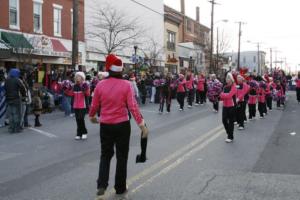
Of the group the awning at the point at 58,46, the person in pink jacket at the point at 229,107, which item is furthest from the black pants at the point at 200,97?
the person in pink jacket at the point at 229,107

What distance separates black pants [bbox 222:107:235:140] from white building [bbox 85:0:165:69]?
2315 cm

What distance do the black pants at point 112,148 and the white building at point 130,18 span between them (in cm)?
2831

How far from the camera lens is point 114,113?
6.47 meters

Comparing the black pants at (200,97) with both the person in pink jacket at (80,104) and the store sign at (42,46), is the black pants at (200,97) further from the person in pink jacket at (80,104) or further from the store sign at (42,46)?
the person in pink jacket at (80,104)

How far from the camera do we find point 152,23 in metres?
48.8

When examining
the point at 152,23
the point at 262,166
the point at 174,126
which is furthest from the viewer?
the point at 152,23

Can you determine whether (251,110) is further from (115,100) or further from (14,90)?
(115,100)

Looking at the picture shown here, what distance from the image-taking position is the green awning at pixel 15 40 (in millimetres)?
24812

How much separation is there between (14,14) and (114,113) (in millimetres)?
22047

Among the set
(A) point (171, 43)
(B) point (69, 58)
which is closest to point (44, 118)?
(B) point (69, 58)

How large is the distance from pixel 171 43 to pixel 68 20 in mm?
24003

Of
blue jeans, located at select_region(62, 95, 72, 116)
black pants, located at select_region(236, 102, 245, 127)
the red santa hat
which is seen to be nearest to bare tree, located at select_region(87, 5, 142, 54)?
blue jeans, located at select_region(62, 95, 72, 116)

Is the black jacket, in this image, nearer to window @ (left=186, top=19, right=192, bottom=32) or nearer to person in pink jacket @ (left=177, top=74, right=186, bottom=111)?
person in pink jacket @ (left=177, top=74, right=186, bottom=111)

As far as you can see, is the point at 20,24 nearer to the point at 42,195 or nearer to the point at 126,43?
the point at 126,43
